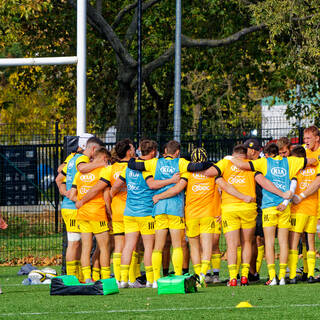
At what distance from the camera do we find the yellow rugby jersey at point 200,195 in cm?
1105

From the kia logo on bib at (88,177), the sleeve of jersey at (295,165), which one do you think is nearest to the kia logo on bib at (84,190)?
the kia logo on bib at (88,177)

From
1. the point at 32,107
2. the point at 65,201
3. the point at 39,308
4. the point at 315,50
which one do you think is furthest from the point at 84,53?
the point at 32,107

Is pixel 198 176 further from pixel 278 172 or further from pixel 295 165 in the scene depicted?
pixel 295 165

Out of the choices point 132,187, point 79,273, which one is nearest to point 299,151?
point 132,187

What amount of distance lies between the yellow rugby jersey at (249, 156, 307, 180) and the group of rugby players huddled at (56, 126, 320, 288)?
0.5 inches

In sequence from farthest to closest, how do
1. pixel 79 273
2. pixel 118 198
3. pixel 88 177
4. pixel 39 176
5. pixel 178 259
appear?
pixel 39 176 < pixel 79 273 < pixel 118 198 < pixel 88 177 < pixel 178 259

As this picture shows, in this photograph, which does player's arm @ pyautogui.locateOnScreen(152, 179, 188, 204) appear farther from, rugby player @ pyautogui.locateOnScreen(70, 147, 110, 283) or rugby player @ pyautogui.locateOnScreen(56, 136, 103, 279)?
rugby player @ pyautogui.locateOnScreen(56, 136, 103, 279)

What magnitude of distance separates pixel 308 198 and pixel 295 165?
0.52 m

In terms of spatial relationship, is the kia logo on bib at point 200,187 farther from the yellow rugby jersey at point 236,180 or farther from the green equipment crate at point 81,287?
the green equipment crate at point 81,287

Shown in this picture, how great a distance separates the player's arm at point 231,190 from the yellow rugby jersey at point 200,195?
22 centimetres

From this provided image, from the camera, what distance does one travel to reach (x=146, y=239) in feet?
36.7

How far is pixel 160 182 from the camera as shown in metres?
10.9

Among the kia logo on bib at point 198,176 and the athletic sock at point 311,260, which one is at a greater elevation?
the kia logo on bib at point 198,176

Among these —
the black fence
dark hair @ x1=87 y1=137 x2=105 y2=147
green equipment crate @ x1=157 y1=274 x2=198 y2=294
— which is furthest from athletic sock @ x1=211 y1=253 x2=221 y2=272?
the black fence
